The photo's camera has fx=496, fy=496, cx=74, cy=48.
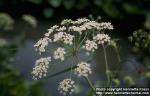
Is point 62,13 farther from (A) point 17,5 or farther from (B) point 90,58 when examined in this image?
(B) point 90,58

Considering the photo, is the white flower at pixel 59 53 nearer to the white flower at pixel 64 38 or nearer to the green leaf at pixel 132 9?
the white flower at pixel 64 38

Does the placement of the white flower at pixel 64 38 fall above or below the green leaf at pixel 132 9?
below

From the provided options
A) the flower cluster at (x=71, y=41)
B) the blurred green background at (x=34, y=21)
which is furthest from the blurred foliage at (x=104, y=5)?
the flower cluster at (x=71, y=41)

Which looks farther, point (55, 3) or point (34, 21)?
point (55, 3)

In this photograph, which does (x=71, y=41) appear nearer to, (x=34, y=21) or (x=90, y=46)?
(x=90, y=46)

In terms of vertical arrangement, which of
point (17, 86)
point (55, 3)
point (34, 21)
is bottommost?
point (17, 86)

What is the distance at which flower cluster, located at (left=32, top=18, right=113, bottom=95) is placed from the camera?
688 millimetres

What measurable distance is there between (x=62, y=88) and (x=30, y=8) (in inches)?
78.7

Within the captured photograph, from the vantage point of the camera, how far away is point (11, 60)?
1979 mm

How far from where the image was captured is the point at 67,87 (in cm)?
68

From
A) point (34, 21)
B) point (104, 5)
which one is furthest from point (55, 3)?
point (34, 21)

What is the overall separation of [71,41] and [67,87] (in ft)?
0.23

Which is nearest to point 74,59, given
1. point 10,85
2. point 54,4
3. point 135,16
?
point 10,85

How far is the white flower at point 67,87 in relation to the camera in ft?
2.23
